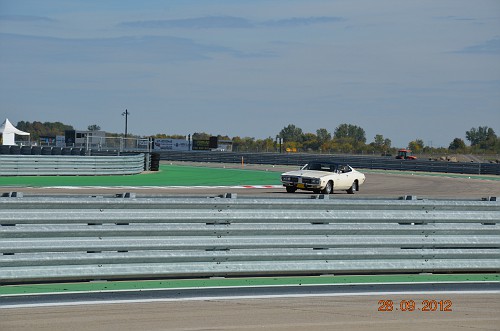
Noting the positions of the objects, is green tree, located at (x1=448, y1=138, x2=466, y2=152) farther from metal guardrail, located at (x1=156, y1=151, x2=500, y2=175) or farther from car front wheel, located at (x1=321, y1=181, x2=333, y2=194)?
car front wheel, located at (x1=321, y1=181, x2=333, y2=194)

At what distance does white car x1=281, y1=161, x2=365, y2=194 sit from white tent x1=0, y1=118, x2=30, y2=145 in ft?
128

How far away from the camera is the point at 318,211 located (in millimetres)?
9953

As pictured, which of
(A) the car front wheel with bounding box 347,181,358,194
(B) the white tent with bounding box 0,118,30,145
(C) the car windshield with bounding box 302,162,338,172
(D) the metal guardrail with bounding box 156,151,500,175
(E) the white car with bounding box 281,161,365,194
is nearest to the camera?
(E) the white car with bounding box 281,161,365,194

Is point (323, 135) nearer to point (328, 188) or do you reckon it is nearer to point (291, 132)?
point (291, 132)

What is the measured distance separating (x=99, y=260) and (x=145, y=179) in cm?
2874

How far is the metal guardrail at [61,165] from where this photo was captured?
1421 inches

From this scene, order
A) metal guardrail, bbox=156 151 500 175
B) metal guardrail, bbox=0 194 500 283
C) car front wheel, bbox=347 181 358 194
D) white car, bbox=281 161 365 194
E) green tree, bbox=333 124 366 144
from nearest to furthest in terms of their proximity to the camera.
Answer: metal guardrail, bbox=0 194 500 283 < white car, bbox=281 161 365 194 < car front wheel, bbox=347 181 358 194 < metal guardrail, bbox=156 151 500 175 < green tree, bbox=333 124 366 144

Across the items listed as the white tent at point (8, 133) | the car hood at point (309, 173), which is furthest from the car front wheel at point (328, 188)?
the white tent at point (8, 133)

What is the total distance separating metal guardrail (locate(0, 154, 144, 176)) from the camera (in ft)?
118

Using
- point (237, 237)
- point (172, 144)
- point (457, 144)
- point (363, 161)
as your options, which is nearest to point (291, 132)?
point (457, 144)

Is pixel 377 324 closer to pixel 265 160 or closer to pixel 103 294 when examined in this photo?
pixel 103 294

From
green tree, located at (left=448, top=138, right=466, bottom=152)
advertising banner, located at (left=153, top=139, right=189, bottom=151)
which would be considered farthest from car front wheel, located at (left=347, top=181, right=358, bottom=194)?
green tree, located at (left=448, top=138, right=466, bottom=152)
